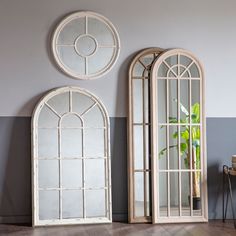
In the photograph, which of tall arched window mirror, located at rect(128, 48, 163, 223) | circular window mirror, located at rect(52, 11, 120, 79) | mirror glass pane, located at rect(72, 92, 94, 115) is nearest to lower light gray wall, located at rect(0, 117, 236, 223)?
tall arched window mirror, located at rect(128, 48, 163, 223)

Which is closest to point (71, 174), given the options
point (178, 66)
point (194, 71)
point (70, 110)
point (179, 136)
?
point (70, 110)

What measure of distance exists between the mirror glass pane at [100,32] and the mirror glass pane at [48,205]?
1871mm

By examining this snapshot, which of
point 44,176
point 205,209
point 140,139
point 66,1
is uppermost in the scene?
point 66,1

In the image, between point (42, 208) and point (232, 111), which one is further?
point (232, 111)

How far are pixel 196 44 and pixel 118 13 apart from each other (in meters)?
1.02

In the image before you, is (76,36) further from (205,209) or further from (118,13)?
(205,209)

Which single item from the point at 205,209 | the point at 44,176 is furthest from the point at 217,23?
the point at 44,176

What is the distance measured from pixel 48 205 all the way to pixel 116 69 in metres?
1.79

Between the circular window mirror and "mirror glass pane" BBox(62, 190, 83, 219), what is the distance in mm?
1365

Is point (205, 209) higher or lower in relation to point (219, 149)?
lower

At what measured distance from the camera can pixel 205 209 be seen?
6000mm

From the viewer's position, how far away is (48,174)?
5.88 meters

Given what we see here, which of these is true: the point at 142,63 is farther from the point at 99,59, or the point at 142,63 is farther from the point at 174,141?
the point at 174,141

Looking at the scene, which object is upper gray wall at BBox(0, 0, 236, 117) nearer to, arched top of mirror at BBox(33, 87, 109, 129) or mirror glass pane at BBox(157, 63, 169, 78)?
arched top of mirror at BBox(33, 87, 109, 129)
